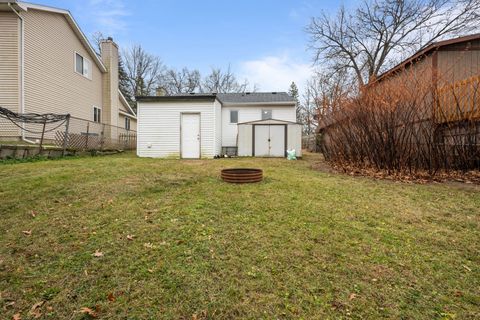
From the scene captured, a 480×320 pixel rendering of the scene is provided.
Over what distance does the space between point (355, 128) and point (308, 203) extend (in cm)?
468

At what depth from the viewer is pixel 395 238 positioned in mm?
3082

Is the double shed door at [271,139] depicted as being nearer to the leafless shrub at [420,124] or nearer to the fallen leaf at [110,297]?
the leafless shrub at [420,124]

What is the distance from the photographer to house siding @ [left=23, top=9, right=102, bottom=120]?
10.8 meters

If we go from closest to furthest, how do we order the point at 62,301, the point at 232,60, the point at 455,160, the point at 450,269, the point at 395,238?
the point at 62,301, the point at 450,269, the point at 395,238, the point at 455,160, the point at 232,60

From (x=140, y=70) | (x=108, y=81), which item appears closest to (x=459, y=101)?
(x=108, y=81)

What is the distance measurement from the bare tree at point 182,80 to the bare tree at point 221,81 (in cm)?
143

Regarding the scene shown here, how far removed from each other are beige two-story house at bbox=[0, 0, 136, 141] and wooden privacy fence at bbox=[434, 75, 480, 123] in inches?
555

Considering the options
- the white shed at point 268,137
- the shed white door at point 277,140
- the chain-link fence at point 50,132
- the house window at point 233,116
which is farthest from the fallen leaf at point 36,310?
the house window at point 233,116

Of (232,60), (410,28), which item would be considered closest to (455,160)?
(410,28)

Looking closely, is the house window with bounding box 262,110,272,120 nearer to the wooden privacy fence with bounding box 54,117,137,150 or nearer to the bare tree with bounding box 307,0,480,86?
the bare tree with bounding box 307,0,480,86

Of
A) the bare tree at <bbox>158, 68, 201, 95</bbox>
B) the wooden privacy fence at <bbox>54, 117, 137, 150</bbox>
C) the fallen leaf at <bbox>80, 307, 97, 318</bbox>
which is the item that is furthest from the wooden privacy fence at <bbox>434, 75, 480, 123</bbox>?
the bare tree at <bbox>158, 68, 201, 95</bbox>

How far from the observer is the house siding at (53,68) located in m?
10.8

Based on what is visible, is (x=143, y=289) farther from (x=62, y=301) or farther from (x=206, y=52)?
(x=206, y=52)

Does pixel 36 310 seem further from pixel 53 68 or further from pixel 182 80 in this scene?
pixel 182 80
